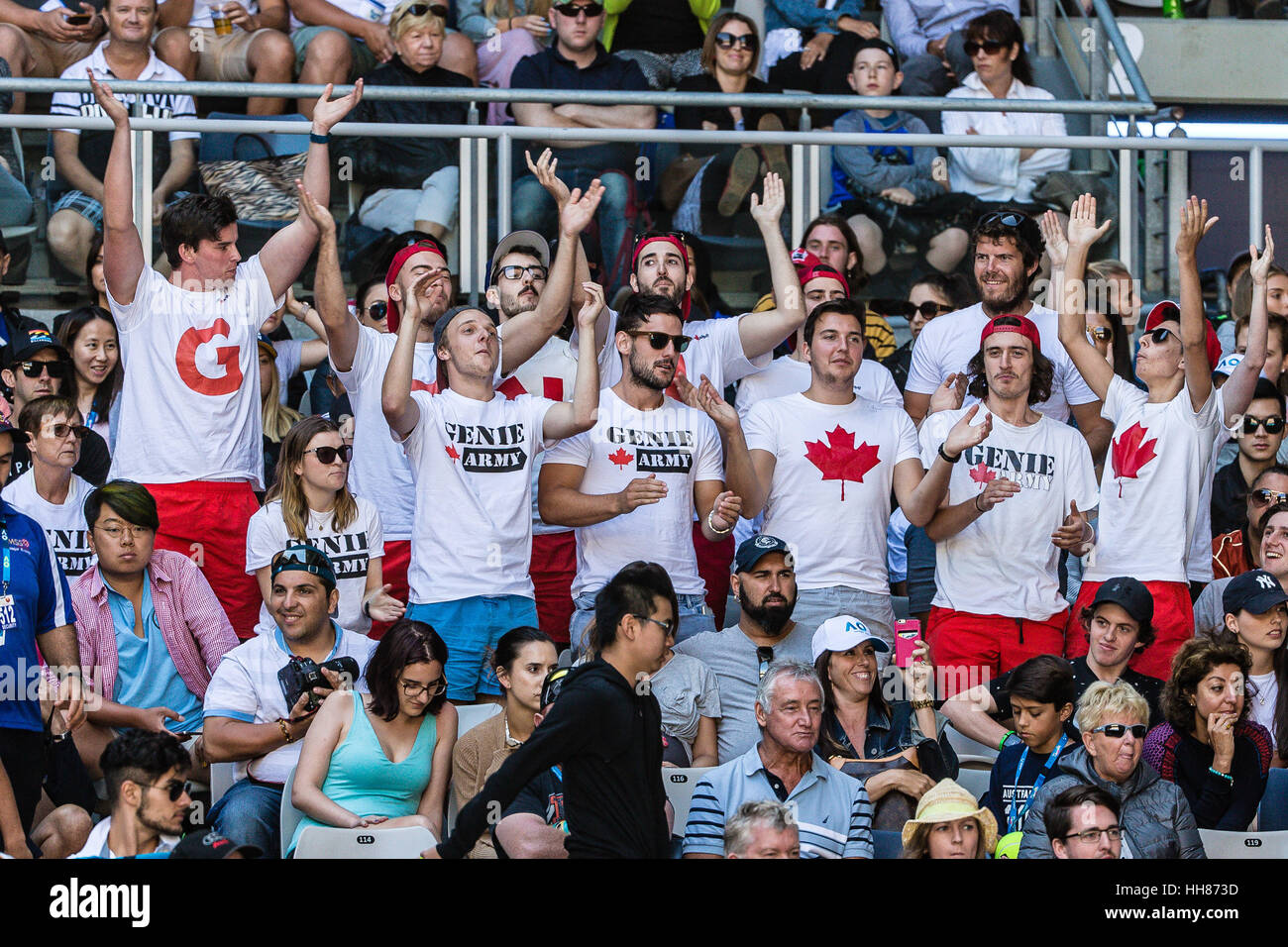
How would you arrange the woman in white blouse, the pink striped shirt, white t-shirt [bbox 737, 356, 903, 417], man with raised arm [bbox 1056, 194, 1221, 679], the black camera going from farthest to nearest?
the woman in white blouse → white t-shirt [bbox 737, 356, 903, 417] → man with raised arm [bbox 1056, 194, 1221, 679] → the pink striped shirt → the black camera

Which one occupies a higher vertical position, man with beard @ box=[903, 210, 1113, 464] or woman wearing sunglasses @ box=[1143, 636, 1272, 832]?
man with beard @ box=[903, 210, 1113, 464]

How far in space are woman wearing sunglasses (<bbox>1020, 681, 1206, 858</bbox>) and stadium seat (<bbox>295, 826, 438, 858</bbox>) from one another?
1.94 metres

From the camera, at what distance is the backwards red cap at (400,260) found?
7816mm

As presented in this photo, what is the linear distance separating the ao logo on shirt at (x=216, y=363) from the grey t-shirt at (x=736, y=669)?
207 centimetres

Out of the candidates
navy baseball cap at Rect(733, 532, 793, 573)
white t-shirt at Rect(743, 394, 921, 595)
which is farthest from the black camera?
white t-shirt at Rect(743, 394, 921, 595)

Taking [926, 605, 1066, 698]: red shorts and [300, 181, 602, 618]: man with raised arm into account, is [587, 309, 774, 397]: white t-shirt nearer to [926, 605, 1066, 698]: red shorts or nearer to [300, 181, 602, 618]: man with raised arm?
[300, 181, 602, 618]: man with raised arm

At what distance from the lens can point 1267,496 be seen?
299 inches

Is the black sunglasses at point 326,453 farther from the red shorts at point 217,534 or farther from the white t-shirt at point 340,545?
the red shorts at point 217,534

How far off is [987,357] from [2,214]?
14.4 ft

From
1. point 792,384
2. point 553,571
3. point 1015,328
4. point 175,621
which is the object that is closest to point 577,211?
point 792,384

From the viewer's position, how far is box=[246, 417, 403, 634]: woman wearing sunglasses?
7.09 meters

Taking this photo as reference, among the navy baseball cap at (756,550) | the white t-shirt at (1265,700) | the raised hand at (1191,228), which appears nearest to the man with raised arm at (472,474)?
the navy baseball cap at (756,550)

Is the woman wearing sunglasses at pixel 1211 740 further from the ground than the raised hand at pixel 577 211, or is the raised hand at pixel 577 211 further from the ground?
the raised hand at pixel 577 211
